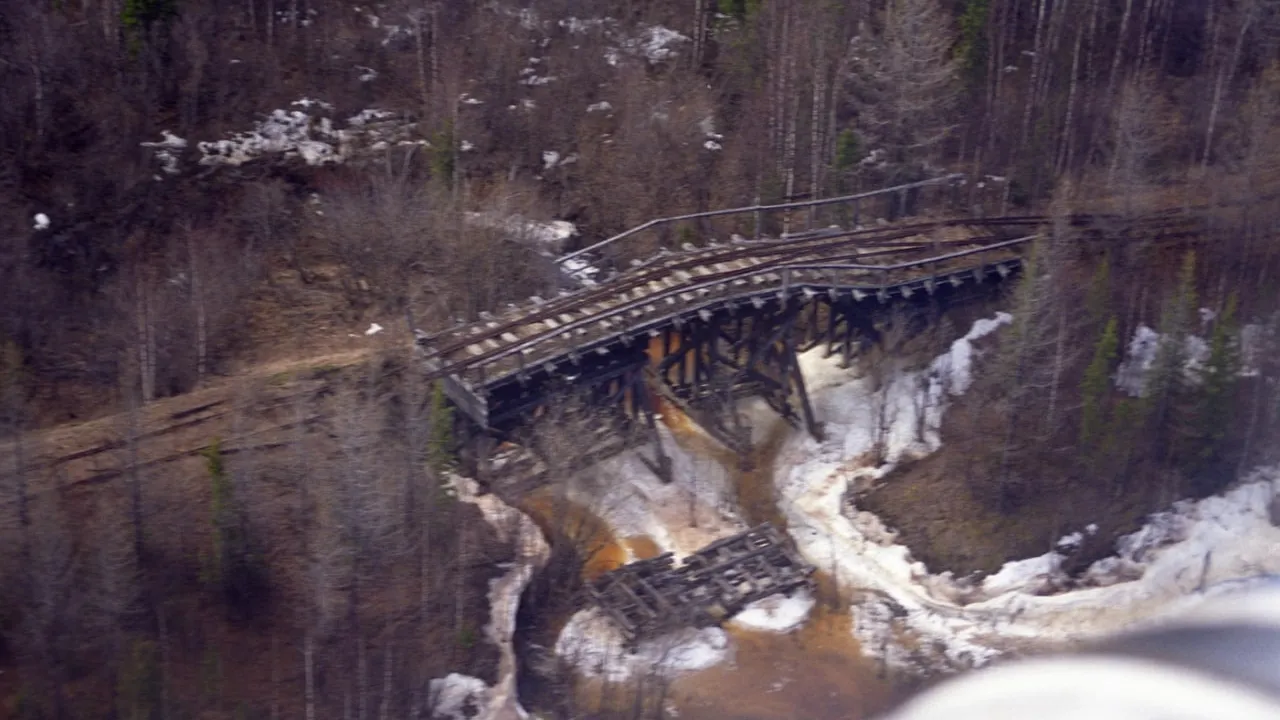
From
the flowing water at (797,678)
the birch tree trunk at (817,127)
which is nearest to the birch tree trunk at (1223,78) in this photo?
the birch tree trunk at (817,127)

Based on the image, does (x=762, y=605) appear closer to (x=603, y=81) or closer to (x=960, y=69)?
(x=960, y=69)

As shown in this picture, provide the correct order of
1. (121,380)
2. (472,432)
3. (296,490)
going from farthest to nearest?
(121,380) < (472,432) < (296,490)

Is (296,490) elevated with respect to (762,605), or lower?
elevated

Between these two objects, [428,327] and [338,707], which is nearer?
[338,707]

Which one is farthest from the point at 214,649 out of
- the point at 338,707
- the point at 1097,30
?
the point at 1097,30

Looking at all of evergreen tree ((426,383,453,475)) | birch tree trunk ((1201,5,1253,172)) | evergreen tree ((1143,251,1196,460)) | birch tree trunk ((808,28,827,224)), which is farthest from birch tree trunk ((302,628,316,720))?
birch tree trunk ((1201,5,1253,172))

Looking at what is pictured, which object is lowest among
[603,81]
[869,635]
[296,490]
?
[869,635]
